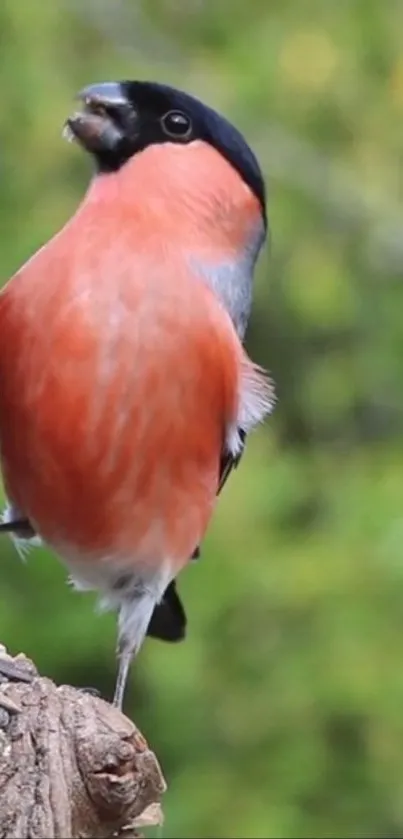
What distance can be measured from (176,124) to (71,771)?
3.01ft

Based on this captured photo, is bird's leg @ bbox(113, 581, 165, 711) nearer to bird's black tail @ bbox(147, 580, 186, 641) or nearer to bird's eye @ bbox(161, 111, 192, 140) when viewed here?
bird's black tail @ bbox(147, 580, 186, 641)

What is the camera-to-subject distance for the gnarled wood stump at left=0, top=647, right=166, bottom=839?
1.41 metres

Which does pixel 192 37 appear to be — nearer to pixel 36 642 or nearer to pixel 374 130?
pixel 374 130

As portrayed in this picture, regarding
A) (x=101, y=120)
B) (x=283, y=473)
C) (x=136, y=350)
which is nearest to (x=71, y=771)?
(x=136, y=350)

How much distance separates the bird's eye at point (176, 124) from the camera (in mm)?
2000

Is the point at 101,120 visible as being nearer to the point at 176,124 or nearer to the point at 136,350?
the point at 176,124

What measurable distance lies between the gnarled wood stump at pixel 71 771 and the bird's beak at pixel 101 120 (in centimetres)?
75

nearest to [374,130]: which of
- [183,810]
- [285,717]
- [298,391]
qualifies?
[298,391]

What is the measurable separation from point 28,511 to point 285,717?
53.0 inches

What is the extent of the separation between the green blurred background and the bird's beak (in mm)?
1001

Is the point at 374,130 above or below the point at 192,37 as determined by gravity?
below

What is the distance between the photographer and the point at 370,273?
3557 mm

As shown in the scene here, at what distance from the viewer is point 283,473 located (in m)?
3.16

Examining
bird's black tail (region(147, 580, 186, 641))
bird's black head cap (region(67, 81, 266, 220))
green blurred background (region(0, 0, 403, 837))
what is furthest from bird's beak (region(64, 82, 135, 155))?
green blurred background (region(0, 0, 403, 837))
